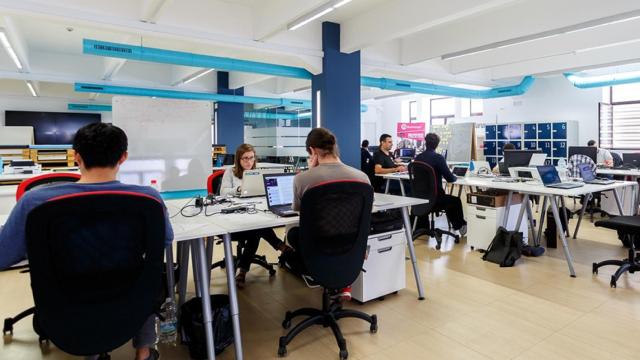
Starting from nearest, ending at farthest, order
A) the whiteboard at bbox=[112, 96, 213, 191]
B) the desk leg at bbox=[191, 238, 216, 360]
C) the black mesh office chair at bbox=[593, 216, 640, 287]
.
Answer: the desk leg at bbox=[191, 238, 216, 360] → the black mesh office chair at bbox=[593, 216, 640, 287] → the whiteboard at bbox=[112, 96, 213, 191]

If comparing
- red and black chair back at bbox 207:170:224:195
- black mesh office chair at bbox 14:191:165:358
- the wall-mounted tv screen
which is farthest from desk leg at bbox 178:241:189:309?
the wall-mounted tv screen

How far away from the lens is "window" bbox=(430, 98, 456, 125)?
13492 millimetres

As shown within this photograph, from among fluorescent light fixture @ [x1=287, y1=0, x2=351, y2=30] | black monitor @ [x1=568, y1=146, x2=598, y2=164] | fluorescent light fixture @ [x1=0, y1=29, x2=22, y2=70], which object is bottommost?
black monitor @ [x1=568, y1=146, x2=598, y2=164]

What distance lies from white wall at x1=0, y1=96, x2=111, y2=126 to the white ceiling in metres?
3.31

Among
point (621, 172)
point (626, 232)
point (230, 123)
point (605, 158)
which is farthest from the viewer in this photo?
point (230, 123)

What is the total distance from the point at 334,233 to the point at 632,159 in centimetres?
747

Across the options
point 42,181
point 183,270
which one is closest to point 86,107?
point 42,181

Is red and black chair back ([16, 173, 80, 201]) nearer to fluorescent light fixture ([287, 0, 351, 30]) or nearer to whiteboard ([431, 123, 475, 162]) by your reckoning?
fluorescent light fixture ([287, 0, 351, 30])

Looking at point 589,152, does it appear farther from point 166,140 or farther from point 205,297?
point 205,297

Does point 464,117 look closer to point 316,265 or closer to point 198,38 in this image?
point 198,38

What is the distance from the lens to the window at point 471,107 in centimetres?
1259

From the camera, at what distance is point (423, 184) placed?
475cm

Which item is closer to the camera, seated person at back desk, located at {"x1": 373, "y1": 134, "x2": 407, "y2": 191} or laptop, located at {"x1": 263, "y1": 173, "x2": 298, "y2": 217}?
laptop, located at {"x1": 263, "y1": 173, "x2": 298, "y2": 217}

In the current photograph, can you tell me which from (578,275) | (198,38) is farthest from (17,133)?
(578,275)
